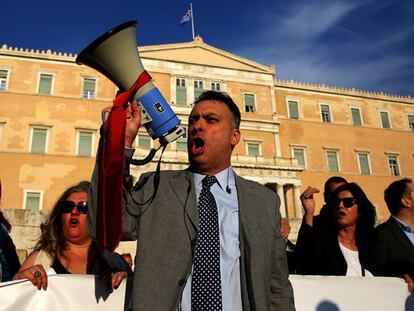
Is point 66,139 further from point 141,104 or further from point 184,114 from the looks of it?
point 141,104

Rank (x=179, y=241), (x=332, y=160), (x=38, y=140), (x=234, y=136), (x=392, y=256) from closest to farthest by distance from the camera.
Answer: (x=179, y=241) < (x=234, y=136) < (x=392, y=256) < (x=38, y=140) < (x=332, y=160)

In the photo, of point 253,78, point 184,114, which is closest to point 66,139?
point 184,114

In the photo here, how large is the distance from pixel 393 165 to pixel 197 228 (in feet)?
113

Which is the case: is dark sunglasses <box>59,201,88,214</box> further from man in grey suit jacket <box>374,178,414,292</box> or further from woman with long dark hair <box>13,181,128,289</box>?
man in grey suit jacket <box>374,178,414,292</box>

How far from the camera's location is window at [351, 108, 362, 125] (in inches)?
1294

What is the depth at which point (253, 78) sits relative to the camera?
30516 millimetres

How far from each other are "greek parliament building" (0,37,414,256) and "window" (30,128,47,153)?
0.06 meters

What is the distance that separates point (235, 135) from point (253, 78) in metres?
28.6

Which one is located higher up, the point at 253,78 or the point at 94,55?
the point at 253,78

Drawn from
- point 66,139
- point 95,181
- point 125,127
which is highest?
point 66,139

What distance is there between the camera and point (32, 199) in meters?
23.7

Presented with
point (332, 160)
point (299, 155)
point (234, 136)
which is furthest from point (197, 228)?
point (332, 160)

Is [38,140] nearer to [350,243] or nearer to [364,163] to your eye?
[350,243]

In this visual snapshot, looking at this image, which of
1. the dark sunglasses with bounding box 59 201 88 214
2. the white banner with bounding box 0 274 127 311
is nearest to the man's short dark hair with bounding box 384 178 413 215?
the white banner with bounding box 0 274 127 311
